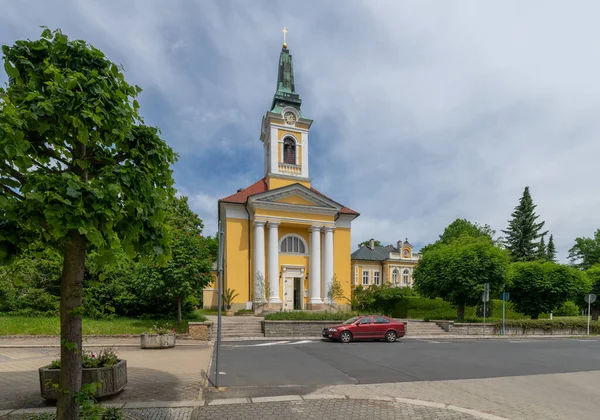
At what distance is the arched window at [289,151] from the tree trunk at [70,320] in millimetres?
28864

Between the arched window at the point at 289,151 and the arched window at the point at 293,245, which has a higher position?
the arched window at the point at 289,151

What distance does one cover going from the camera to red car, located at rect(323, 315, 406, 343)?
16.8 m

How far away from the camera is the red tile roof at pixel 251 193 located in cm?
2928

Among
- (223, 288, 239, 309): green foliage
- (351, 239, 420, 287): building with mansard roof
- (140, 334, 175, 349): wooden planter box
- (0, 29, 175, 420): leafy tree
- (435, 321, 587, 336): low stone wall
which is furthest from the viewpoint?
(351, 239, 420, 287): building with mansard roof

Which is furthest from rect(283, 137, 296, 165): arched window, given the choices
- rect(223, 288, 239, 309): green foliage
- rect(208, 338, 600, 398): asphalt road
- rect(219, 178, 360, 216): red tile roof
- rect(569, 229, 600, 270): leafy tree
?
rect(569, 229, 600, 270): leafy tree

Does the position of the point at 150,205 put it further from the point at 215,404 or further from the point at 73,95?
the point at 215,404

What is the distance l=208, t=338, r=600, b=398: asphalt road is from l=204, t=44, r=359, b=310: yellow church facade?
13597 mm

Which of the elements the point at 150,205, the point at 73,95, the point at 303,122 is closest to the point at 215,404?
the point at 150,205

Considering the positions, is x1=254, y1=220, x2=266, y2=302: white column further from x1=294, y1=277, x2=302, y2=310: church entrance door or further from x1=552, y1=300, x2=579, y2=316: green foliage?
x1=552, y1=300, x2=579, y2=316: green foliage

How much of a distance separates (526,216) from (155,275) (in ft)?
169

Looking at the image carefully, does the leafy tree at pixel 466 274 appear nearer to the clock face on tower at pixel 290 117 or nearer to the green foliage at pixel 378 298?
the green foliage at pixel 378 298

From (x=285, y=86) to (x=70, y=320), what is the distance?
33.5m

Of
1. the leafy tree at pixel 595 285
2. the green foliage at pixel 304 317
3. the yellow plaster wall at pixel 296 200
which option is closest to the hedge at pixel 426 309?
the leafy tree at pixel 595 285

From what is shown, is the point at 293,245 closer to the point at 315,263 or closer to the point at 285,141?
the point at 315,263
